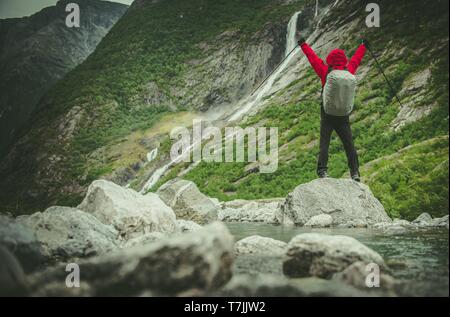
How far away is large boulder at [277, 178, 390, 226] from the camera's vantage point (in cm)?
1331

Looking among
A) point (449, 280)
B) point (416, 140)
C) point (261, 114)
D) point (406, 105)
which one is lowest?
point (449, 280)

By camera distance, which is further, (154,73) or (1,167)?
→ (154,73)

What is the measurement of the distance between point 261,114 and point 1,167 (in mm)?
51518

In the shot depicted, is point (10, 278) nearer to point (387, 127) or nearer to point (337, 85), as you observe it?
point (337, 85)

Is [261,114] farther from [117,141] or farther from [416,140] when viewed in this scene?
[117,141]

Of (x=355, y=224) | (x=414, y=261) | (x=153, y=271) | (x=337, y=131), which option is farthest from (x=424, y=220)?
(x=153, y=271)

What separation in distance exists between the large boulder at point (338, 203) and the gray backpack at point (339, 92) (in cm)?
261

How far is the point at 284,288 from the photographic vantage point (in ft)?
16.3

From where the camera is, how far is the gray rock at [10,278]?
4.35 m

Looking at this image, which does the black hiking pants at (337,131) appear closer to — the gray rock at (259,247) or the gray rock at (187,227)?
the gray rock at (187,227)

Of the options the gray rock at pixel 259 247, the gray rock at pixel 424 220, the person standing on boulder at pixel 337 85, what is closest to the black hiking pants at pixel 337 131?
the person standing on boulder at pixel 337 85

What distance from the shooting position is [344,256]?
19.0 feet
